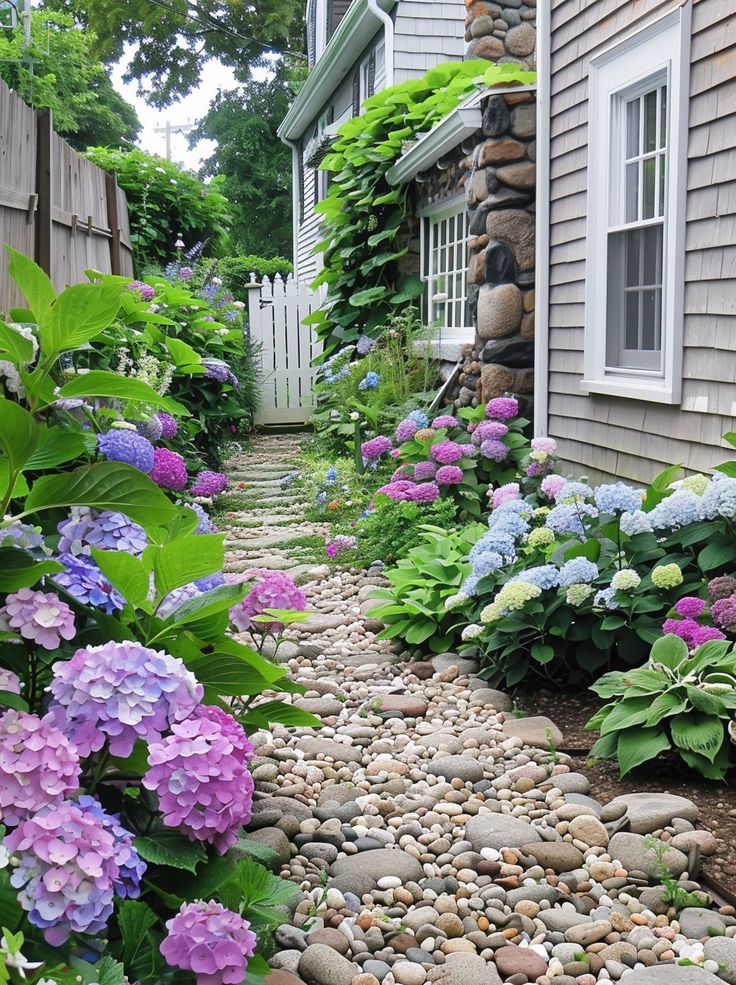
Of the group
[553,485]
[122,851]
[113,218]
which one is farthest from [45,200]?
[122,851]

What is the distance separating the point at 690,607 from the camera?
326 cm

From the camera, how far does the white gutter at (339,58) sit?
11.1m

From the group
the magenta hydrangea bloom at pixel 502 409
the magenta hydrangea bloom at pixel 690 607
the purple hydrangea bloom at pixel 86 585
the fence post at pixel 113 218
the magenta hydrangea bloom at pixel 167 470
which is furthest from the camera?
the fence post at pixel 113 218

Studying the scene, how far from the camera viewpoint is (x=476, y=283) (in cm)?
679

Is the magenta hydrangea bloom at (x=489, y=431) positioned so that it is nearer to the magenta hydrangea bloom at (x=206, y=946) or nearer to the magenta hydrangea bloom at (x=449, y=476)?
the magenta hydrangea bloom at (x=449, y=476)

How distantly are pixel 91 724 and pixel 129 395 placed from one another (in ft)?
1.57

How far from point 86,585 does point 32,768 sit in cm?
38

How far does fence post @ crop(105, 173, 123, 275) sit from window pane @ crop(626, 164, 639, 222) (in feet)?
12.0

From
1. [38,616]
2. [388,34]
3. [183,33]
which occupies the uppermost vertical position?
[183,33]

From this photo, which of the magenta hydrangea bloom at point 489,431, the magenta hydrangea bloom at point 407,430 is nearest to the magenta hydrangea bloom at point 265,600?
the magenta hydrangea bloom at point 489,431

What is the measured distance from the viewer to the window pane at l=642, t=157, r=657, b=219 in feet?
16.2

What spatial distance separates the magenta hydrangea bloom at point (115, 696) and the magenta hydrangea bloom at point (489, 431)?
4.79 metres

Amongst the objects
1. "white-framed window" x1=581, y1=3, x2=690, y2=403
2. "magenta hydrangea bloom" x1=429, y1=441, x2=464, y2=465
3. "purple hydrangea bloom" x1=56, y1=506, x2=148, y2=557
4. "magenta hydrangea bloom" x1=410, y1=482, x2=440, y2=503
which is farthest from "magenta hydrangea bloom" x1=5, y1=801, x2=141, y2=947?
"magenta hydrangea bloom" x1=429, y1=441, x2=464, y2=465

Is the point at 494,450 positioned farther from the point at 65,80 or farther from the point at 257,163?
the point at 257,163
